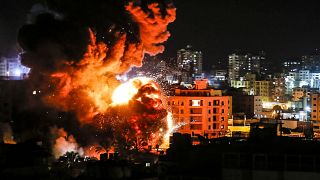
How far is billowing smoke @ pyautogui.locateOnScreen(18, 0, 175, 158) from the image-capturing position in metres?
46.2

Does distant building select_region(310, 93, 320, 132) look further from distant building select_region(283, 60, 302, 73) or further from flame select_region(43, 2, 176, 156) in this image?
distant building select_region(283, 60, 302, 73)

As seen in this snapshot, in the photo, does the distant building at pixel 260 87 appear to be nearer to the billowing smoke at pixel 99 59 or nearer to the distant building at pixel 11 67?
the distant building at pixel 11 67

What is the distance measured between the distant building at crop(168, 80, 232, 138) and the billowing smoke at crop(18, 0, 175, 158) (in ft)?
50.9

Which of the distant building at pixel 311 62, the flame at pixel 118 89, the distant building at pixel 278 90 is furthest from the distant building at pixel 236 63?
the flame at pixel 118 89

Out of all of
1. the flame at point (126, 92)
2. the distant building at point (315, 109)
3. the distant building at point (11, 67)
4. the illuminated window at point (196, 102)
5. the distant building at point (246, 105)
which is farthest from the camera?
the distant building at point (246, 105)

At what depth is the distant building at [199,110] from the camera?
6700 centimetres

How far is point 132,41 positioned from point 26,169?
24.9 m

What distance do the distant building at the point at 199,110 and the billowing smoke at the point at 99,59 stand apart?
1551cm

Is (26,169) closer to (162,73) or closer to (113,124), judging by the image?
(113,124)

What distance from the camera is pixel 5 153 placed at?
26922 millimetres

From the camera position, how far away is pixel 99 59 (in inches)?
1847

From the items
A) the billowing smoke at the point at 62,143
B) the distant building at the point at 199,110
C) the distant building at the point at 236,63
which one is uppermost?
the distant building at the point at 236,63

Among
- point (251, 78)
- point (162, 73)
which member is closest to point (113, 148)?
point (162, 73)

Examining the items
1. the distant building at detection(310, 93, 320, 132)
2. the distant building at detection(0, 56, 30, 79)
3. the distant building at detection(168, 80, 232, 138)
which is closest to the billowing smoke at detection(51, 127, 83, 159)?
the distant building at detection(168, 80, 232, 138)
